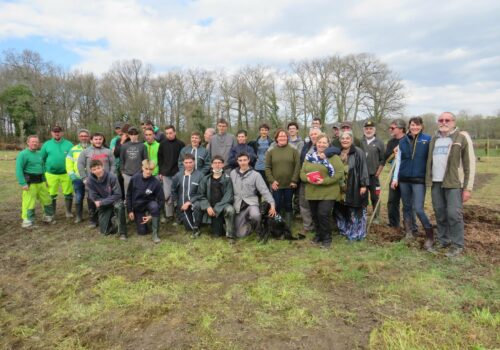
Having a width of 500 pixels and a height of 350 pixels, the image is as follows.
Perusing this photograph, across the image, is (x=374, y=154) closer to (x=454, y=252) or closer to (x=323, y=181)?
(x=323, y=181)

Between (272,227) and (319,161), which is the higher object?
(319,161)

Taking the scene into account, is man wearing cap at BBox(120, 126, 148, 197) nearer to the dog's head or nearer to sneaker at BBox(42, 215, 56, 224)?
sneaker at BBox(42, 215, 56, 224)

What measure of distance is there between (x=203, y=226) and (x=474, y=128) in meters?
58.2

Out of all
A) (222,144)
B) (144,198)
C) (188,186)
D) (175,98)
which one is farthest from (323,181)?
(175,98)

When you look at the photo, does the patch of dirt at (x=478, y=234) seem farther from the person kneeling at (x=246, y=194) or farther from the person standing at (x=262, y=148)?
the person standing at (x=262, y=148)

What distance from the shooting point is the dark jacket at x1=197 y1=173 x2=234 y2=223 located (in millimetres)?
5703

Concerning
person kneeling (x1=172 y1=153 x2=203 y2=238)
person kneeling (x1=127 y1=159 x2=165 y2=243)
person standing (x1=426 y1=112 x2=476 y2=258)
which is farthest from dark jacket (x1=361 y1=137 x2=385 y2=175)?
person kneeling (x1=127 y1=159 x2=165 y2=243)

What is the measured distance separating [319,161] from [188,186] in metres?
2.40

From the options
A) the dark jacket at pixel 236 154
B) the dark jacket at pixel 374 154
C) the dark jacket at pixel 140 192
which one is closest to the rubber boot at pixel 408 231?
the dark jacket at pixel 374 154

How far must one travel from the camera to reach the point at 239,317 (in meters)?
3.19

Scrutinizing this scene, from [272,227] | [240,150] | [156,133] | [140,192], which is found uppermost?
[156,133]

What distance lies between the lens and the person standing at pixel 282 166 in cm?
569

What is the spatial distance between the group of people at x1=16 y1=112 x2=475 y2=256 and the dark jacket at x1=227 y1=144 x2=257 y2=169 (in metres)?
0.03

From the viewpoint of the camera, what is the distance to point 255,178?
5699 millimetres
